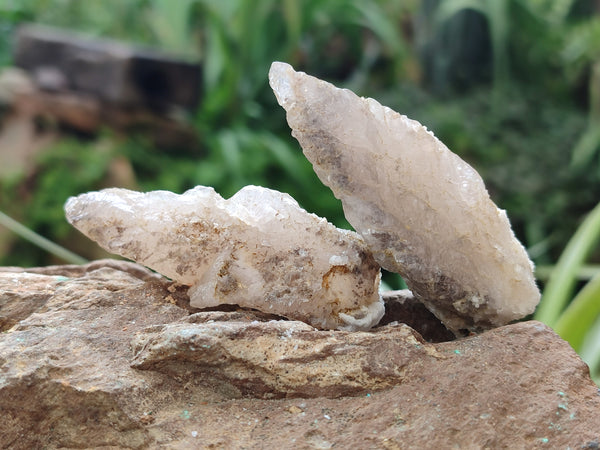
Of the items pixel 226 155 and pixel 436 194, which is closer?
pixel 436 194

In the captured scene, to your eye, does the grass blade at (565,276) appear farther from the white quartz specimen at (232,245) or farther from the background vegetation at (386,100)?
the background vegetation at (386,100)

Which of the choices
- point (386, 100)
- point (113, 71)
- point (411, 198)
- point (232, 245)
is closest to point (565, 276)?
point (411, 198)

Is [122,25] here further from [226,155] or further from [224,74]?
[226,155]

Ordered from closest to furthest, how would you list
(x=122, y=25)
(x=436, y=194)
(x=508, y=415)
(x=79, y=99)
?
1. (x=508, y=415)
2. (x=436, y=194)
3. (x=79, y=99)
4. (x=122, y=25)

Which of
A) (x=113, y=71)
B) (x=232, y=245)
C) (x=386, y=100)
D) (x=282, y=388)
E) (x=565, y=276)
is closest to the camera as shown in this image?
(x=282, y=388)

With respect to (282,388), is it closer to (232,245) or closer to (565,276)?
(232,245)

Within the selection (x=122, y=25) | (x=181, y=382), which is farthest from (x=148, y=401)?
(x=122, y=25)

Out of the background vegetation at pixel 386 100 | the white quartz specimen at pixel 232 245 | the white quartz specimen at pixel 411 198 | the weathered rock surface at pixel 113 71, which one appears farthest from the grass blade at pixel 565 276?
the weathered rock surface at pixel 113 71

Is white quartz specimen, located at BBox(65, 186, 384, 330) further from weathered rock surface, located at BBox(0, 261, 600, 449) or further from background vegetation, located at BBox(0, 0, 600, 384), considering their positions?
background vegetation, located at BBox(0, 0, 600, 384)
